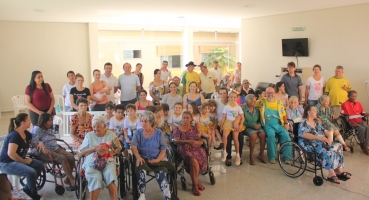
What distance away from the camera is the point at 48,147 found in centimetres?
382

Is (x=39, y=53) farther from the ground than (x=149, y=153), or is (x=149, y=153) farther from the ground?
(x=39, y=53)

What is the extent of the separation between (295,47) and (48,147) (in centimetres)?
646

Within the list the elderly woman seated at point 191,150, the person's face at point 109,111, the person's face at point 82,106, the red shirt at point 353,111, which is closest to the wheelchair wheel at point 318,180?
the elderly woman seated at point 191,150

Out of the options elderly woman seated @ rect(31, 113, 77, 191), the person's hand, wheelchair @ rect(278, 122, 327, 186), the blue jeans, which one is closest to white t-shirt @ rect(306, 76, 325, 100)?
wheelchair @ rect(278, 122, 327, 186)

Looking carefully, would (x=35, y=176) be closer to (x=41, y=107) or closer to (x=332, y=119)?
(x=41, y=107)

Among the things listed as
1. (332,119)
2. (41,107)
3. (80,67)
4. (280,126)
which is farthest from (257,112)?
(80,67)

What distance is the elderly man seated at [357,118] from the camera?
5199 mm

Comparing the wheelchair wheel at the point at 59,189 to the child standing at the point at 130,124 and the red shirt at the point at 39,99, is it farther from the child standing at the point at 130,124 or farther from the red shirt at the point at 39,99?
the red shirt at the point at 39,99

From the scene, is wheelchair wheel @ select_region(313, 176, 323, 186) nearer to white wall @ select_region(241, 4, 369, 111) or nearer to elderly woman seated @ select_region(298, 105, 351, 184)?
elderly woman seated @ select_region(298, 105, 351, 184)

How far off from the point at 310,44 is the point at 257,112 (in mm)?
3824

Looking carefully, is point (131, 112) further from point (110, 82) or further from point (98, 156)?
point (110, 82)

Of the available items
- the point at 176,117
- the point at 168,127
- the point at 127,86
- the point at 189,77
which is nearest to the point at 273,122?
the point at 176,117

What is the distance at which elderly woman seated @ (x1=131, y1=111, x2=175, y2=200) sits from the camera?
3.41m

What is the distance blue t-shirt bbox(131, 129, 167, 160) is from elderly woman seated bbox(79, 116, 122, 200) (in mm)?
240
